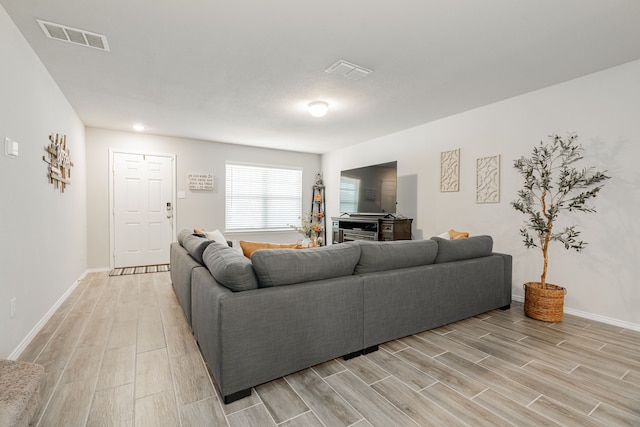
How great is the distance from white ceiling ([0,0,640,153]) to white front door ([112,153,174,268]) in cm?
126

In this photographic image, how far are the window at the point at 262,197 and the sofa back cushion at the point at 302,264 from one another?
14.7 feet

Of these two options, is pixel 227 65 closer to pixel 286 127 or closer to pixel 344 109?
pixel 344 109

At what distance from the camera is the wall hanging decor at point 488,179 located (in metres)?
3.75

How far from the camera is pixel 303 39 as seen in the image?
2357 mm

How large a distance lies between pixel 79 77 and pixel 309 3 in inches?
105

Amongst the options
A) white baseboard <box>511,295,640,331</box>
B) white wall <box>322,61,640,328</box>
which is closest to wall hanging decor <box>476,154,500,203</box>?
white wall <box>322,61,640,328</box>

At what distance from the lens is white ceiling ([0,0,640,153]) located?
→ 201 cm

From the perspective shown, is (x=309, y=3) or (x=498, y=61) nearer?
(x=309, y=3)

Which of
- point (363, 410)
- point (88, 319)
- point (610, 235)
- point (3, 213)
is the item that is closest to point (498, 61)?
point (610, 235)

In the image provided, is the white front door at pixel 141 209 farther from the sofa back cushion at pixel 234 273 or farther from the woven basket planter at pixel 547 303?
the woven basket planter at pixel 547 303

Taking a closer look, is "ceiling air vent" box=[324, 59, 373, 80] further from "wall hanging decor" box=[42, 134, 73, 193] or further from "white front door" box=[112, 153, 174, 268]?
"white front door" box=[112, 153, 174, 268]

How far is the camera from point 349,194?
5.77m

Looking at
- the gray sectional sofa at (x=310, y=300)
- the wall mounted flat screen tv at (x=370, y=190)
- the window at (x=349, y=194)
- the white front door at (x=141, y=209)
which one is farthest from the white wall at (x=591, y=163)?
the white front door at (x=141, y=209)

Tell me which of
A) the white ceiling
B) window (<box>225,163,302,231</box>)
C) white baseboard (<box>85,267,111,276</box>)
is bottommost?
white baseboard (<box>85,267,111,276</box>)
